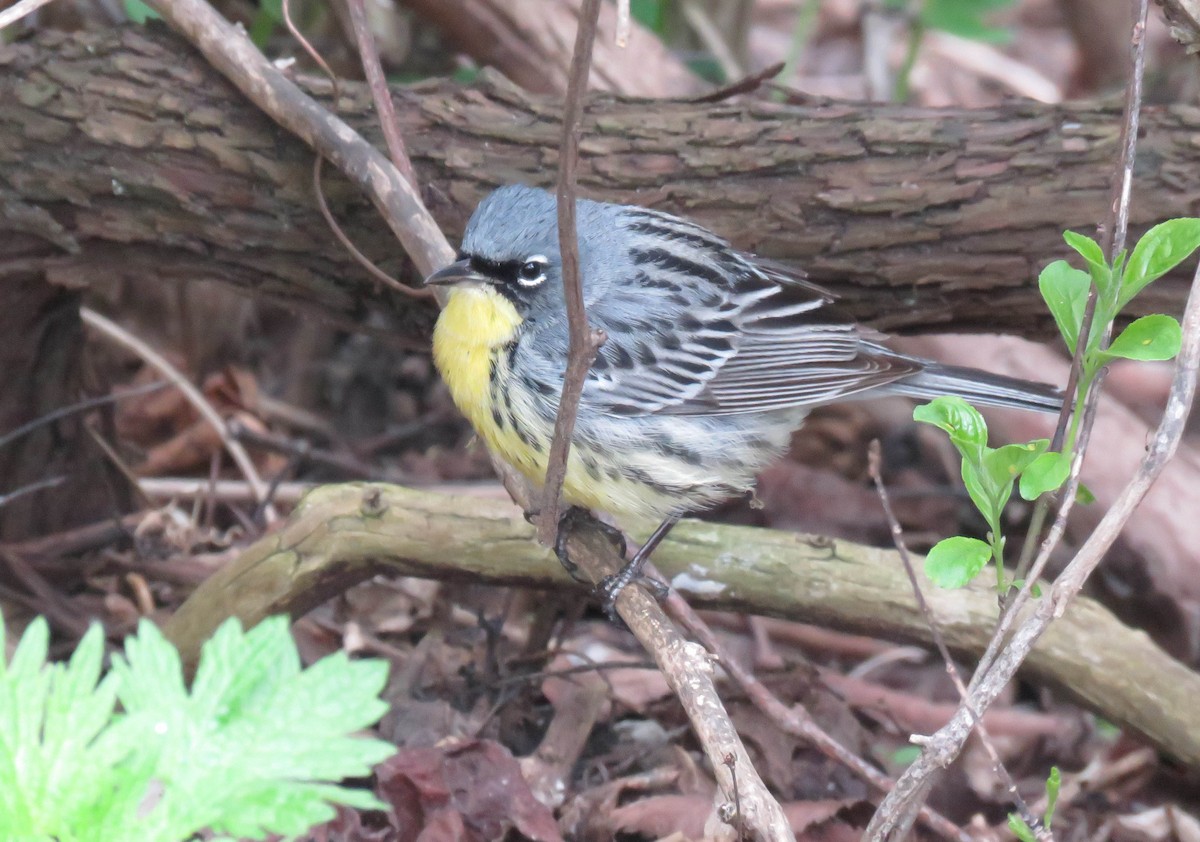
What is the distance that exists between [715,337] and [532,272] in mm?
670

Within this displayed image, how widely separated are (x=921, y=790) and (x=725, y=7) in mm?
5661

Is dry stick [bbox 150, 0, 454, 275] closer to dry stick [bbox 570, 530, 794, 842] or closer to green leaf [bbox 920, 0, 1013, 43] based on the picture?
dry stick [bbox 570, 530, 794, 842]

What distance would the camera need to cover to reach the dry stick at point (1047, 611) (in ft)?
7.27

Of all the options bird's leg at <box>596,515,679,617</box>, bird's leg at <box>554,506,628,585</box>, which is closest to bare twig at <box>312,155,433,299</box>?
bird's leg at <box>554,506,628,585</box>

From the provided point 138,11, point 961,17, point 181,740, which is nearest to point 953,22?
point 961,17

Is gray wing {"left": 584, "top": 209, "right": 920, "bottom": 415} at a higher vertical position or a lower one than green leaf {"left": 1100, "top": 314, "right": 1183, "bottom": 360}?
lower

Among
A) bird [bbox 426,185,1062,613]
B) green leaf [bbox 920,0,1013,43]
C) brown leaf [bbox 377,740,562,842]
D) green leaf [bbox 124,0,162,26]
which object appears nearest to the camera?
brown leaf [bbox 377,740,562,842]

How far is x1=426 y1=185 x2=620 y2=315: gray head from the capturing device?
3.31m

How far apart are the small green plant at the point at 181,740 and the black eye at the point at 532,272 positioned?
5.84 feet

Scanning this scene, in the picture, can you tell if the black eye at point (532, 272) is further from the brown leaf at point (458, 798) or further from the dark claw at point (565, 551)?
the brown leaf at point (458, 798)

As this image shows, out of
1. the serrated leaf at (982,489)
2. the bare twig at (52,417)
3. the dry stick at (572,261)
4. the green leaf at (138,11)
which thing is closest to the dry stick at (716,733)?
the dry stick at (572,261)

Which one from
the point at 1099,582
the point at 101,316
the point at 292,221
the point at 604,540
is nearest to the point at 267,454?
the point at 101,316

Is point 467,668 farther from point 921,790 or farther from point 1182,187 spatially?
point 1182,187

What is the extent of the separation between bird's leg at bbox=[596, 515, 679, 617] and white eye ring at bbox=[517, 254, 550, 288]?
757 millimetres
